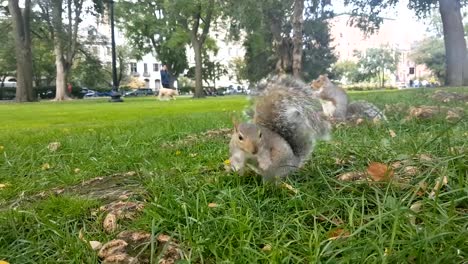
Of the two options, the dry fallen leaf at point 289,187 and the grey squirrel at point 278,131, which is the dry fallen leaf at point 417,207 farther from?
the grey squirrel at point 278,131

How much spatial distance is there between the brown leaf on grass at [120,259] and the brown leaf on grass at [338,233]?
24.9 inches

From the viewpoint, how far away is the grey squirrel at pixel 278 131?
1927 mm

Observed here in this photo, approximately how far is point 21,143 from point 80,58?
3563cm

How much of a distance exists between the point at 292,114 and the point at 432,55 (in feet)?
154

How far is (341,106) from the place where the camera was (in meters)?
4.90

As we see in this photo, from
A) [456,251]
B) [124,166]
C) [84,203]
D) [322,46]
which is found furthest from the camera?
[322,46]

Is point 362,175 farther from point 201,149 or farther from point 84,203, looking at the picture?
point 201,149

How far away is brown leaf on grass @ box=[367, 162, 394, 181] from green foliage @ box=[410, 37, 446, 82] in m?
41.6

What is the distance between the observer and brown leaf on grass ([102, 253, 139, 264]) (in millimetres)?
1394

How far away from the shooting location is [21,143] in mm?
4211

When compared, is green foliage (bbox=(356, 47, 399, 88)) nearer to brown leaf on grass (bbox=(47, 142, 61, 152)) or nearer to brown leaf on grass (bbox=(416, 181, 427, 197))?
brown leaf on grass (bbox=(47, 142, 61, 152))

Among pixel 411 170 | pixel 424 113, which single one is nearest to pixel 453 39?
pixel 424 113

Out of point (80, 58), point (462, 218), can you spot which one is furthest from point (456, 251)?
point (80, 58)

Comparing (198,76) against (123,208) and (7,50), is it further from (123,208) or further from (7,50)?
(123,208)
